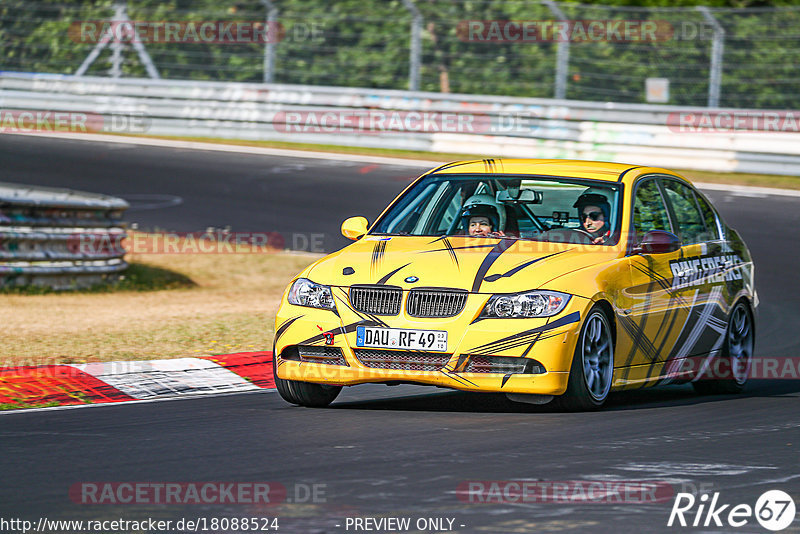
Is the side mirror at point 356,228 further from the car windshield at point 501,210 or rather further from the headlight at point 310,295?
the headlight at point 310,295

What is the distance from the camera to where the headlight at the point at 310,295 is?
27.0ft

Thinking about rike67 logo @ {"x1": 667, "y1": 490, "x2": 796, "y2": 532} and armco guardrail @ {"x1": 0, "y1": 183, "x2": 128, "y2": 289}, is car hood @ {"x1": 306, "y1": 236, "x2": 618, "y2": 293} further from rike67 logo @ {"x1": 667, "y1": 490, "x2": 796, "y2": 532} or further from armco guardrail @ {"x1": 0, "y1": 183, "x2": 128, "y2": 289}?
armco guardrail @ {"x1": 0, "y1": 183, "x2": 128, "y2": 289}

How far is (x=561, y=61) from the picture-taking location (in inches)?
960

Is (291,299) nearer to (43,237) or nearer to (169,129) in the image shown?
(43,237)

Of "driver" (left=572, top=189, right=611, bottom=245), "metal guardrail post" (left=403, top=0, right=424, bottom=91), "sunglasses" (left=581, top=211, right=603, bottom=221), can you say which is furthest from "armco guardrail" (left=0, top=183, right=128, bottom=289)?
"metal guardrail post" (left=403, top=0, right=424, bottom=91)

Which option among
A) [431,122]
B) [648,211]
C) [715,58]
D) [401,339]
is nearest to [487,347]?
Result: [401,339]

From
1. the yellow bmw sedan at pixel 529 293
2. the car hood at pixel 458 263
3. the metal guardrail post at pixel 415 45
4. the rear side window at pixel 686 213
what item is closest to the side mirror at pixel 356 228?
the yellow bmw sedan at pixel 529 293

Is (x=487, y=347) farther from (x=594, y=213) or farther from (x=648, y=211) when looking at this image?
(x=648, y=211)

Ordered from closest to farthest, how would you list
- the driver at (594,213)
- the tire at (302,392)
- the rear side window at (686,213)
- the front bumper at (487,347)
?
the front bumper at (487,347) < the tire at (302,392) < the driver at (594,213) < the rear side window at (686,213)

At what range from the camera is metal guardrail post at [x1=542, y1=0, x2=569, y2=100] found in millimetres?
24359

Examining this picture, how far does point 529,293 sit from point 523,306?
86mm

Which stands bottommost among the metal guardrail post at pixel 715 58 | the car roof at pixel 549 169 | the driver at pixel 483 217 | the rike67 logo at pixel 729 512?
the rike67 logo at pixel 729 512

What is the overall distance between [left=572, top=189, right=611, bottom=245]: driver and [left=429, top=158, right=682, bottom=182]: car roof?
5.6 inches

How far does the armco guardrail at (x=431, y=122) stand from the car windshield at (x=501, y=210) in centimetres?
1338
